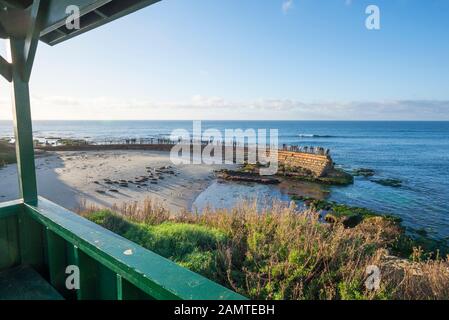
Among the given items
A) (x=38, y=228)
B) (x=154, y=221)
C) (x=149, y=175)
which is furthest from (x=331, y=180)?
(x=38, y=228)

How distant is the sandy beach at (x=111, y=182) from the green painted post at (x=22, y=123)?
333 inches

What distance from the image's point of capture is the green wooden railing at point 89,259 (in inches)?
54.7

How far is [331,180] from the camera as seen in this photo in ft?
75.1

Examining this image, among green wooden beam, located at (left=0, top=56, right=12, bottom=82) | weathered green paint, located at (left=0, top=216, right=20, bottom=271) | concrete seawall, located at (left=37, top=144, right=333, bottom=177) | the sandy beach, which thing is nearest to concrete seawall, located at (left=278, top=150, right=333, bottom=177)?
concrete seawall, located at (left=37, top=144, right=333, bottom=177)

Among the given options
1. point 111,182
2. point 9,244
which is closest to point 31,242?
point 9,244

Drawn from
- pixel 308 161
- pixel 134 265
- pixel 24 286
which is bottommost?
pixel 308 161

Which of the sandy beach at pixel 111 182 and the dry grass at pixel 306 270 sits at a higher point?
the dry grass at pixel 306 270

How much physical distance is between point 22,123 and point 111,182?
15.6 m

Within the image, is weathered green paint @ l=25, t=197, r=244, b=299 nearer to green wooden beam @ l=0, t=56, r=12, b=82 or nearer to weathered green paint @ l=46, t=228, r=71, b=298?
weathered green paint @ l=46, t=228, r=71, b=298

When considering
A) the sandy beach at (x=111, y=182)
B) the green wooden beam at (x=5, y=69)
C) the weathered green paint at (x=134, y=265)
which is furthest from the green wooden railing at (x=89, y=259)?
the sandy beach at (x=111, y=182)

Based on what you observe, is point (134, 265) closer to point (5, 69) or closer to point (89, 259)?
point (89, 259)

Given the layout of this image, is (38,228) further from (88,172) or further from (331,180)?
(331,180)

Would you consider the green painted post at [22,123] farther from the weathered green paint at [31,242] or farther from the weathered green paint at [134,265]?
the weathered green paint at [134,265]

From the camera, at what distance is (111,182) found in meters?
17.4
